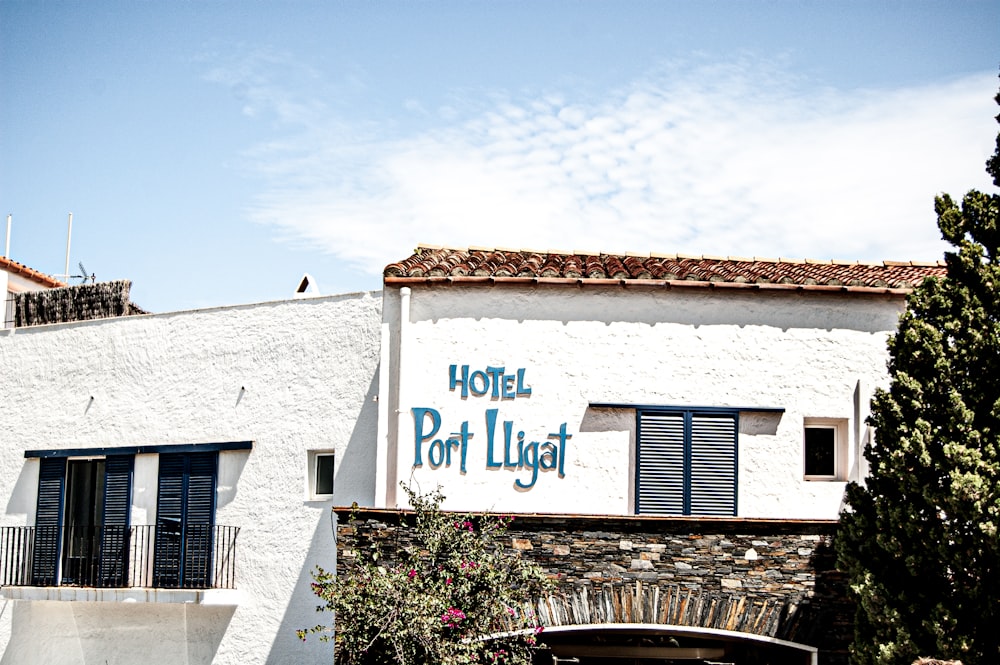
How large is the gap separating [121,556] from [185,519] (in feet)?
4.38

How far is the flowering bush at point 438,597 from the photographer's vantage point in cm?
1761

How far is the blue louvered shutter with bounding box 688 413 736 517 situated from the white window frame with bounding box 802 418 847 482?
3.87ft

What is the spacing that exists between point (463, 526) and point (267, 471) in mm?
4157

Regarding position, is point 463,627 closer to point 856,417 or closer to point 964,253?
point 856,417

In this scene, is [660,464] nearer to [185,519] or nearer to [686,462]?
[686,462]

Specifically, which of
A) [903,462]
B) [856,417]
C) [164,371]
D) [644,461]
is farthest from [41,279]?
[903,462]

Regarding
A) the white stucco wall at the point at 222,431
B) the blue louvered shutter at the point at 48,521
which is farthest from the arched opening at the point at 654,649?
the blue louvered shutter at the point at 48,521

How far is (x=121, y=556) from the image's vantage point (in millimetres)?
22031

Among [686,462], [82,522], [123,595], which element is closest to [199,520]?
[123,595]

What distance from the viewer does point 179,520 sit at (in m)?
21.8

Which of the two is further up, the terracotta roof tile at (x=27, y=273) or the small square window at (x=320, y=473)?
the terracotta roof tile at (x=27, y=273)

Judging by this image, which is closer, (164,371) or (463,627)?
(463,627)

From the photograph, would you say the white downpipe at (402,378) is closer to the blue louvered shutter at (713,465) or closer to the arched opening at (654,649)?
the arched opening at (654,649)

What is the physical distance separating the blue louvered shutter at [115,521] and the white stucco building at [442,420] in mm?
37
